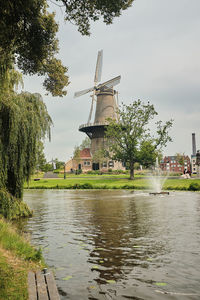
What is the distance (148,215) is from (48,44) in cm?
991

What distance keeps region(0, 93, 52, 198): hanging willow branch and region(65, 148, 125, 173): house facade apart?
183 feet

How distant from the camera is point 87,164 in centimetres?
7494

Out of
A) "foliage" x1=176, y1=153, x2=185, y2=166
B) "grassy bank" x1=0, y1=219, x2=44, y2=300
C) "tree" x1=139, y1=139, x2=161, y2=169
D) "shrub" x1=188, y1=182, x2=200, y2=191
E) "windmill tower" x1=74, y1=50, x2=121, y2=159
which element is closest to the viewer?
"grassy bank" x1=0, y1=219, x2=44, y2=300

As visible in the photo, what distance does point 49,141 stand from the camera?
12.6 m

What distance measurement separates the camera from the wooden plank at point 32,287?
389 cm

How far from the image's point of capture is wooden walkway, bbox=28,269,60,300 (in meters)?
3.88

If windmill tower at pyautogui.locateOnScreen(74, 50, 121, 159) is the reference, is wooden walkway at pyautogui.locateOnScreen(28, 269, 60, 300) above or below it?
below

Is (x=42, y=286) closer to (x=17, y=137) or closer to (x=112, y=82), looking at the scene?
(x=17, y=137)

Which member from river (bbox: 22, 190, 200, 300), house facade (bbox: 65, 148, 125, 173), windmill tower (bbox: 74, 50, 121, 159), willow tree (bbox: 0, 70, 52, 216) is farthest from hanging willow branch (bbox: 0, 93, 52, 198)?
house facade (bbox: 65, 148, 125, 173)

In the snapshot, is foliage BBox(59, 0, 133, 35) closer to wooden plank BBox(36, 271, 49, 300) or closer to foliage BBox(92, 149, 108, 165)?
wooden plank BBox(36, 271, 49, 300)

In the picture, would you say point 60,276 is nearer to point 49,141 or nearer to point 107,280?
point 107,280

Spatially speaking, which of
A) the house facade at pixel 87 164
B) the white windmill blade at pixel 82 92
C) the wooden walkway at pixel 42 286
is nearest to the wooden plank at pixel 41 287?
the wooden walkway at pixel 42 286

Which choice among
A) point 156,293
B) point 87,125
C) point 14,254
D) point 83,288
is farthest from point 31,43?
point 87,125

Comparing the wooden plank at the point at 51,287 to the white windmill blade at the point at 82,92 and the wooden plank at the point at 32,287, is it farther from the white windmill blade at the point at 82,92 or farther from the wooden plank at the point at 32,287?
the white windmill blade at the point at 82,92
